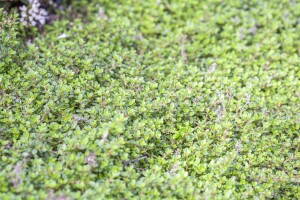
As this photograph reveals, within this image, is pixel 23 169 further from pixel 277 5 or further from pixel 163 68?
pixel 277 5

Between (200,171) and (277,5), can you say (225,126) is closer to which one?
(200,171)

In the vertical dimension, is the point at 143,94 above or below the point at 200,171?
above

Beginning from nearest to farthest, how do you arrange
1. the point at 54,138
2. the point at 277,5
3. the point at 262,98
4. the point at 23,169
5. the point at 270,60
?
the point at 23,169
the point at 54,138
the point at 262,98
the point at 270,60
the point at 277,5

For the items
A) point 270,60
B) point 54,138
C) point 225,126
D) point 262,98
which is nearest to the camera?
point 54,138

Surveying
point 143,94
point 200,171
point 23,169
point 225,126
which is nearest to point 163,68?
point 143,94

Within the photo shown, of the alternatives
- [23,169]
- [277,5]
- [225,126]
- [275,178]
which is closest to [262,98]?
[225,126]

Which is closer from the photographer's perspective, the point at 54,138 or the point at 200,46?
the point at 54,138

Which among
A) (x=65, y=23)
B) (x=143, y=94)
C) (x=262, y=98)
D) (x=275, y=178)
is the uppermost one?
(x=65, y=23)
